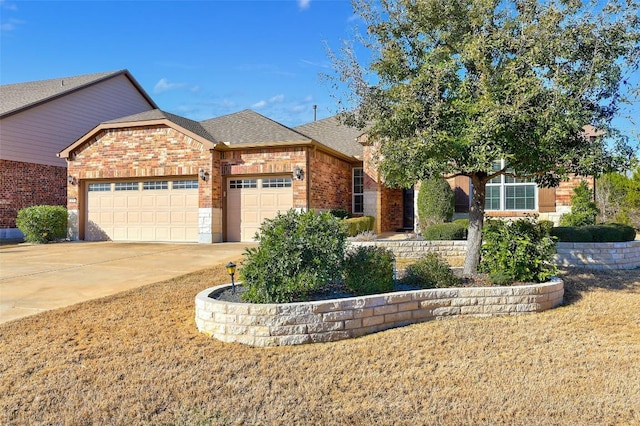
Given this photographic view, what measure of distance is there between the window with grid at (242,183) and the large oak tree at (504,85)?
326 inches

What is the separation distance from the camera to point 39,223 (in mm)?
14875

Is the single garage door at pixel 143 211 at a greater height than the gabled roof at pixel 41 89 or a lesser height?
lesser

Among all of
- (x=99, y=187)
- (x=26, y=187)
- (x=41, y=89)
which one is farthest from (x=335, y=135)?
(x=41, y=89)

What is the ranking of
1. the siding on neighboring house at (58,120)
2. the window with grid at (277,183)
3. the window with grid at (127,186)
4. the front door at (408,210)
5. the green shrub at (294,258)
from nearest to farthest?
1. the green shrub at (294,258)
2. the window with grid at (277,183)
3. the window with grid at (127,186)
4. the siding on neighboring house at (58,120)
5. the front door at (408,210)

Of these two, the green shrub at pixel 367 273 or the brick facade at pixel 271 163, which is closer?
the green shrub at pixel 367 273

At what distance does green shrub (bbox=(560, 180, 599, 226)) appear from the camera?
11.6 metres

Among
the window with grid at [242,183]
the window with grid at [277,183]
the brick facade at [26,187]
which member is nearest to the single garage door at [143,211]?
the window with grid at [242,183]

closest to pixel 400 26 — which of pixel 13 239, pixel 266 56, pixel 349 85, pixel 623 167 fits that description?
pixel 349 85

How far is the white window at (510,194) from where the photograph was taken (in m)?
13.4

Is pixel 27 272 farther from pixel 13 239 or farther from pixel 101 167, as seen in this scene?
pixel 13 239

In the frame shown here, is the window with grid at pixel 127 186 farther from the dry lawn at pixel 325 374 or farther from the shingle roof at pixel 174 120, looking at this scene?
the dry lawn at pixel 325 374

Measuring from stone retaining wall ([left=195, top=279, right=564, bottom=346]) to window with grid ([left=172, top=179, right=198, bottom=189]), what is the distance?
954 centimetres

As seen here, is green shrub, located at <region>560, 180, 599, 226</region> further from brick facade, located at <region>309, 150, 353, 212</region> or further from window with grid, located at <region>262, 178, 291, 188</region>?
window with grid, located at <region>262, 178, 291, 188</region>

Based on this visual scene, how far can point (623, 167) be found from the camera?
588cm
